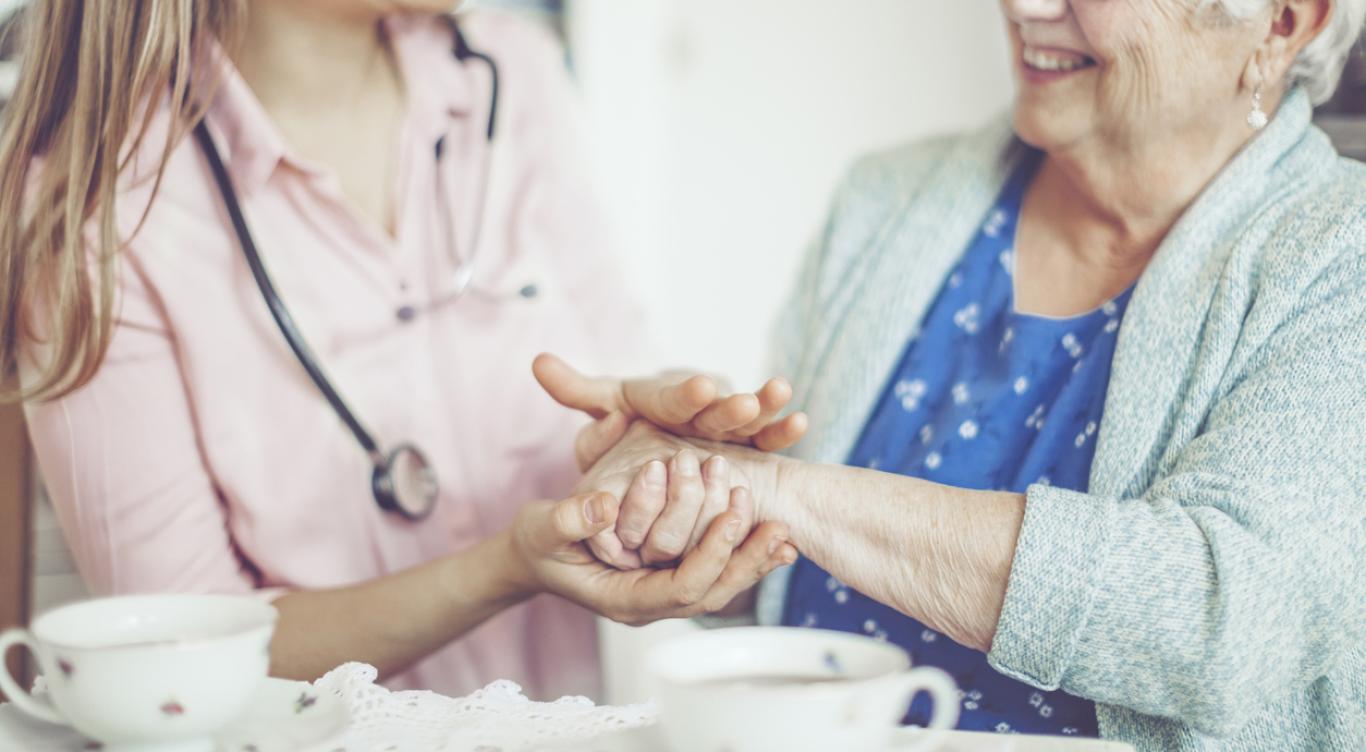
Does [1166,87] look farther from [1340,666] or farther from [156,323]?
[156,323]

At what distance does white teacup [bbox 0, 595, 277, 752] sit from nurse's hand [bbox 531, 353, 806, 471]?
419 millimetres

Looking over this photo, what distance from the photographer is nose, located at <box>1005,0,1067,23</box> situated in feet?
3.60

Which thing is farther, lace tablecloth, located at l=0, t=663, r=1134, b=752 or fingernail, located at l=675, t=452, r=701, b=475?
fingernail, located at l=675, t=452, r=701, b=475

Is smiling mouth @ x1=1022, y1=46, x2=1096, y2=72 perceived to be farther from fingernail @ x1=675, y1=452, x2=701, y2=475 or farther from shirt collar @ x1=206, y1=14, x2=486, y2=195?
shirt collar @ x1=206, y1=14, x2=486, y2=195

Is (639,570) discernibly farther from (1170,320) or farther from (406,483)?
(1170,320)

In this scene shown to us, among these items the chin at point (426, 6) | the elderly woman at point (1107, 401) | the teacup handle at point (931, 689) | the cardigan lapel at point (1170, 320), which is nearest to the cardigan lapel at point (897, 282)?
the elderly woman at point (1107, 401)

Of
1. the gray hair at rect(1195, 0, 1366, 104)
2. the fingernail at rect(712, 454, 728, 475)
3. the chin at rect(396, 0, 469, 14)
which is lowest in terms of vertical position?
the fingernail at rect(712, 454, 728, 475)

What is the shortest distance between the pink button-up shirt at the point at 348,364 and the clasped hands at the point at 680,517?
0.85 ft

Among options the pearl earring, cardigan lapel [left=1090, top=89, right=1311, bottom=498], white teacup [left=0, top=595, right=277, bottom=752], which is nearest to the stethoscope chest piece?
white teacup [left=0, top=595, right=277, bottom=752]

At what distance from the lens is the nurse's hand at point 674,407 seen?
3.17 ft

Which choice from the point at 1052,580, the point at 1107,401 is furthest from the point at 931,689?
the point at 1107,401

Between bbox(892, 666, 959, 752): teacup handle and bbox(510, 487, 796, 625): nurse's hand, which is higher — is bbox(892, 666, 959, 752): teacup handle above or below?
above

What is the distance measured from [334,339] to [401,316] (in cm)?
7

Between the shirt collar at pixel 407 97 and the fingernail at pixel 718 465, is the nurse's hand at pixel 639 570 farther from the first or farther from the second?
the shirt collar at pixel 407 97
